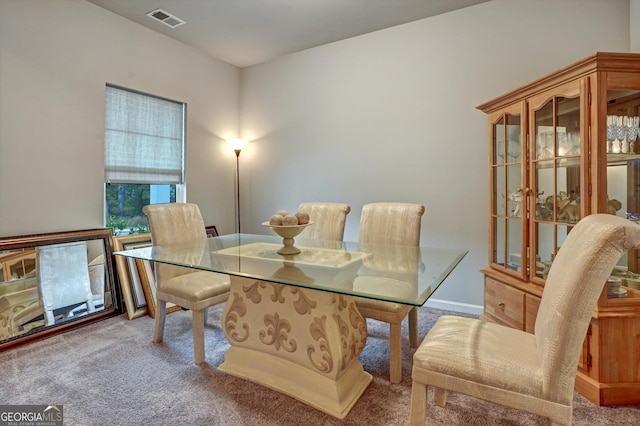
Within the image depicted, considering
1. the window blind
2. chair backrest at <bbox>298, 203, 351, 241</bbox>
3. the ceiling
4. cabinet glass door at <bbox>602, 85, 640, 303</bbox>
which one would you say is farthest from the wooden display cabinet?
the window blind

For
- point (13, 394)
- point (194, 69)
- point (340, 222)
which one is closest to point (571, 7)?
point (340, 222)

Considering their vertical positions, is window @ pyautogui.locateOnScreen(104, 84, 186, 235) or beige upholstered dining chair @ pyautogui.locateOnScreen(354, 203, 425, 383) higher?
window @ pyautogui.locateOnScreen(104, 84, 186, 235)

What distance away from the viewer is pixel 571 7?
257 centimetres

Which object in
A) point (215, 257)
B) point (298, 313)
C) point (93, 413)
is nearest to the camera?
point (93, 413)

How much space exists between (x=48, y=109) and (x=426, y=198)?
3369 millimetres

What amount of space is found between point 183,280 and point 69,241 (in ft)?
4.18

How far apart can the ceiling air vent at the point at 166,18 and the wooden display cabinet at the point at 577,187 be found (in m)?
2.96

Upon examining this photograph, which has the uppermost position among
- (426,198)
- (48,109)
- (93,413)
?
(48,109)

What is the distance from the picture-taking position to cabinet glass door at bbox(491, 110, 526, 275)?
234 cm

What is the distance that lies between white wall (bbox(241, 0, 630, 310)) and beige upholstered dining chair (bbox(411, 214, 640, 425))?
1.80 metres

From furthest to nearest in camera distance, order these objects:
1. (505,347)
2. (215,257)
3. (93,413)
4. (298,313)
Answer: (215,257), (298,313), (93,413), (505,347)

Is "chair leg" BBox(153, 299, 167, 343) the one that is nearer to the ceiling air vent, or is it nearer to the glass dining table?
the glass dining table

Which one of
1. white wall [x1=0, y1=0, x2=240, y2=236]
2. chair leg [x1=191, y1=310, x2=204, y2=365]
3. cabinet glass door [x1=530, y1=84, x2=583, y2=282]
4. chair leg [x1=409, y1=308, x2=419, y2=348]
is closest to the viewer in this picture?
cabinet glass door [x1=530, y1=84, x2=583, y2=282]

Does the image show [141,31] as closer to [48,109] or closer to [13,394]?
[48,109]
